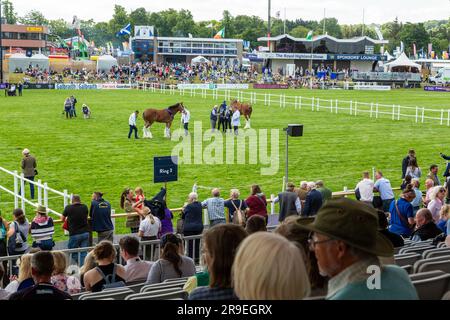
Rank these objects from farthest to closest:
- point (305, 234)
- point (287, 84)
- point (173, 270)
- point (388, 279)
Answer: point (287, 84) < point (173, 270) < point (305, 234) < point (388, 279)

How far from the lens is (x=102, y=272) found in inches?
274

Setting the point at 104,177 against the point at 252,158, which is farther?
the point at 252,158

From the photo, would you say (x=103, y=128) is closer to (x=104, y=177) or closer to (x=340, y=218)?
(x=104, y=177)

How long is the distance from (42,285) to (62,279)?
1.68 metres

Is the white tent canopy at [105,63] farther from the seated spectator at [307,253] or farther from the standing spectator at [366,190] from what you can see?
the seated spectator at [307,253]

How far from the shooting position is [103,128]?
97.0 ft

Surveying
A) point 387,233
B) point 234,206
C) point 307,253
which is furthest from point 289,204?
point 307,253

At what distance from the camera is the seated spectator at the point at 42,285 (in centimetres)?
519

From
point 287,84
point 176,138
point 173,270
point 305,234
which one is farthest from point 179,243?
point 287,84

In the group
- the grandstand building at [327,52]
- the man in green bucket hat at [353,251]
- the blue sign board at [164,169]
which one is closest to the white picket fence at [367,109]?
the blue sign board at [164,169]

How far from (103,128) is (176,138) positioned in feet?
15.4

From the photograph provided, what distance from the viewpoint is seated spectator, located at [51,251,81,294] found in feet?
22.4

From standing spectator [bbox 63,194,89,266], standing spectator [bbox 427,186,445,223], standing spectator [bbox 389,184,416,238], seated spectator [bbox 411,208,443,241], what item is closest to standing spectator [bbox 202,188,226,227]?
standing spectator [bbox 63,194,89,266]

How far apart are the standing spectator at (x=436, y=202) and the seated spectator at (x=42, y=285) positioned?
24.6 ft
